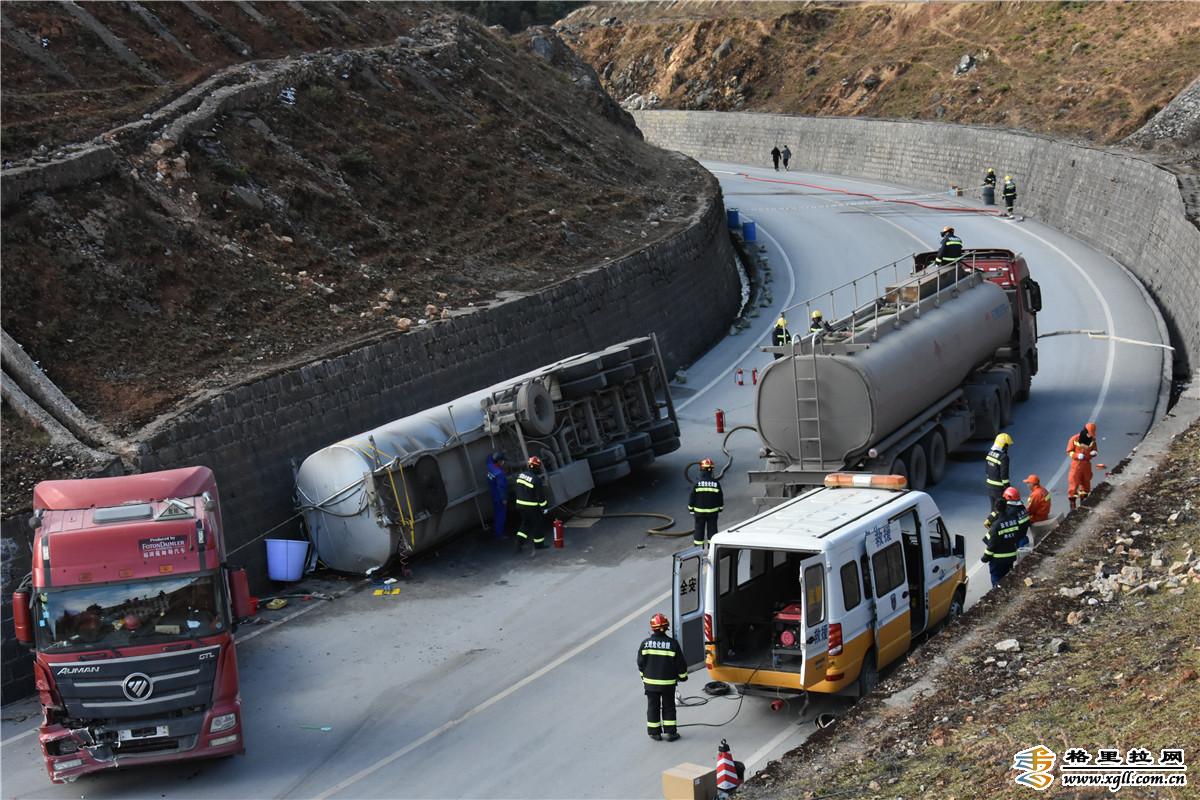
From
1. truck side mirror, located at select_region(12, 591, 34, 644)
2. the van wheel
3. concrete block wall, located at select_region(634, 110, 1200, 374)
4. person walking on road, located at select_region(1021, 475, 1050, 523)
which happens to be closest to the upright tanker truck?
person walking on road, located at select_region(1021, 475, 1050, 523)

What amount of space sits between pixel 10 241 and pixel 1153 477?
63.2 ft

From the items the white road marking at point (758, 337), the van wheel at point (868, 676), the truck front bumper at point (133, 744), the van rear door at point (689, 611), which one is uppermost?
the van rear door at point (689, 611)

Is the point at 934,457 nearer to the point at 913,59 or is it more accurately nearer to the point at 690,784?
the point at 690,784

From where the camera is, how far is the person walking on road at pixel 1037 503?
18.8 meters

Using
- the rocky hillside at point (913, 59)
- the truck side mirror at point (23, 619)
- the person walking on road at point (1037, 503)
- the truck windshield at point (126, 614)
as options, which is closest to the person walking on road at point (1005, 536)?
the person walking on road at point (1037, 503)

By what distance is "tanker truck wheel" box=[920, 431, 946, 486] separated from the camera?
873 inches

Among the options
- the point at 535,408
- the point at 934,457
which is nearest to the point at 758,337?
the point at 934,457

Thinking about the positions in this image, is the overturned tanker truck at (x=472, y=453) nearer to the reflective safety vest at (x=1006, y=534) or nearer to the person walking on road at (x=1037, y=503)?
the person walking on road at (x=1037, y=503)

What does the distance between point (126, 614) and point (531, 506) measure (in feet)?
25.1

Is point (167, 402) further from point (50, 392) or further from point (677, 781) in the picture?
point (677, 781)

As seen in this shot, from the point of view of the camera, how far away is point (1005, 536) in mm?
17047

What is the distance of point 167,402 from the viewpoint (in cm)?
2123

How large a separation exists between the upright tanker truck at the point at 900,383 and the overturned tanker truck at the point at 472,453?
3482mm

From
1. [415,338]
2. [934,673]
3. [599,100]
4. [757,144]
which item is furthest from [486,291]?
[757,144]
